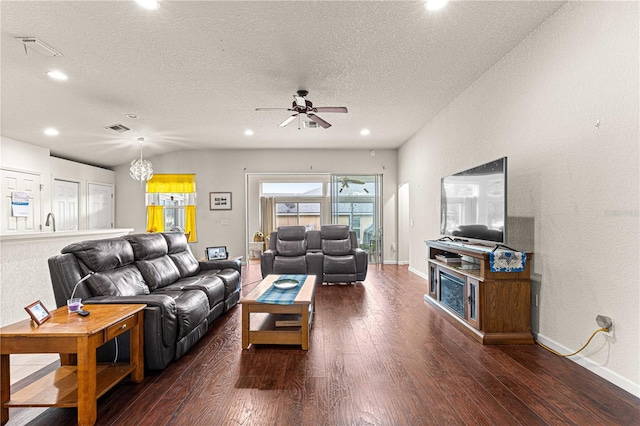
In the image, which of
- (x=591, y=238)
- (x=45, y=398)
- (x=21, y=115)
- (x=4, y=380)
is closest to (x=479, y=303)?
(x=591, y=238)

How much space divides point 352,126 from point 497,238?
11.5ft

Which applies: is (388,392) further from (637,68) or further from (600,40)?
(600,40)

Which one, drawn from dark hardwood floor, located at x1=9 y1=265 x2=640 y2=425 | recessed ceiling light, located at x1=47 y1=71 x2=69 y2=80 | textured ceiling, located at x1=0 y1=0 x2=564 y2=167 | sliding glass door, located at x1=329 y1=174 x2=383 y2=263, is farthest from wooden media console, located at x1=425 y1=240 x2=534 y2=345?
sliding glass door, located at x1=329 y1=174 x2=383 y2=263

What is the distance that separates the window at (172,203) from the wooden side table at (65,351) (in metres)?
6.01

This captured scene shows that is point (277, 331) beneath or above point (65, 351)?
beneath

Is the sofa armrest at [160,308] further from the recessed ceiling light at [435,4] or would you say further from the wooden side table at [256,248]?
the wooden side table at [256,248]

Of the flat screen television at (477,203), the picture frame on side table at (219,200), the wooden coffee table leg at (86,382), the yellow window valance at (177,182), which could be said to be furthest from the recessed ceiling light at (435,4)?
the yellow window valance at (177,182)

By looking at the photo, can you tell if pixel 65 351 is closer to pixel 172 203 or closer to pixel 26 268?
pixel 26 268

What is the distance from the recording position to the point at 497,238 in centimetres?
298

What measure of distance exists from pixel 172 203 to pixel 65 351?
673 centimetres

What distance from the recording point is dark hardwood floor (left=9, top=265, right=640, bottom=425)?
71.0 inches

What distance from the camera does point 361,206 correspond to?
25.9 ft

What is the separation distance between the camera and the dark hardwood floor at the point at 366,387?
5.92 feet

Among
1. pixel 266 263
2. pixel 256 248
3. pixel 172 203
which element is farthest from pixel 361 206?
pixel 172 203
